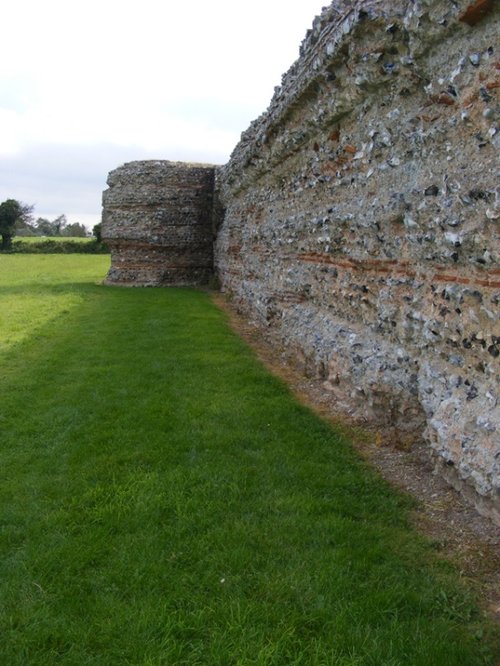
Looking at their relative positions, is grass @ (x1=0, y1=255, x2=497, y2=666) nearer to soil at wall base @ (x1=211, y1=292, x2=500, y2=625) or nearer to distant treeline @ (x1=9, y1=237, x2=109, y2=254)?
soil at wall base @ (x1=211, y1=292, x2=500, y2=625)

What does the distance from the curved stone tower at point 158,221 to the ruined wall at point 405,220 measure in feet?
33.8

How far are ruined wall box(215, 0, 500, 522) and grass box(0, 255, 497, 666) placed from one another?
2.11 ft

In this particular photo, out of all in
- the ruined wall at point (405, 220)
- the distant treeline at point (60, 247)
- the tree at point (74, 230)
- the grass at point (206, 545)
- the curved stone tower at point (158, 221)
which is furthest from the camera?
the tree at point (74, 230)

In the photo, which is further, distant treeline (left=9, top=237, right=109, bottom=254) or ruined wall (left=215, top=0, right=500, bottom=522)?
distant treeline (left=9, top=237, right=109, bottom=254)

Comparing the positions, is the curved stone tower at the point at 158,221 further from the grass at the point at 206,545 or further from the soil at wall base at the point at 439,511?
the soil at wall base at the point at 439,511

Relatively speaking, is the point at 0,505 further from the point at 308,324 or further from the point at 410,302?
the point at 308,324

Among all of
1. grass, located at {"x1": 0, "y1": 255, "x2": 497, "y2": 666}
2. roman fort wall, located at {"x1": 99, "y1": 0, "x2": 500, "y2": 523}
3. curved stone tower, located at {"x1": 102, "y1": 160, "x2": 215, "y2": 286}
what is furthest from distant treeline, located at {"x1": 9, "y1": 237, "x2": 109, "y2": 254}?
grass, located at {"x1": 0, "y1": 255, "x2": 497, "y2": 666}

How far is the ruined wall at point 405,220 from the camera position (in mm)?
3688

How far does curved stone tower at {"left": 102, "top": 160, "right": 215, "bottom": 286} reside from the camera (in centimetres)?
1783

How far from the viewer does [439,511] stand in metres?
3.70

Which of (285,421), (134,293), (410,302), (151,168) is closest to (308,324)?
(285,421)

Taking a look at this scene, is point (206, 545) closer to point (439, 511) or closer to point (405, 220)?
point (439, 511)

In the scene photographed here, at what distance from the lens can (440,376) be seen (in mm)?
4172

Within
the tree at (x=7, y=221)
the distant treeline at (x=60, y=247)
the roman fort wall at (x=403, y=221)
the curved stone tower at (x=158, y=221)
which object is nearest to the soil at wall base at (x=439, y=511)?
the roman fort wall at (x=403, y=221)
